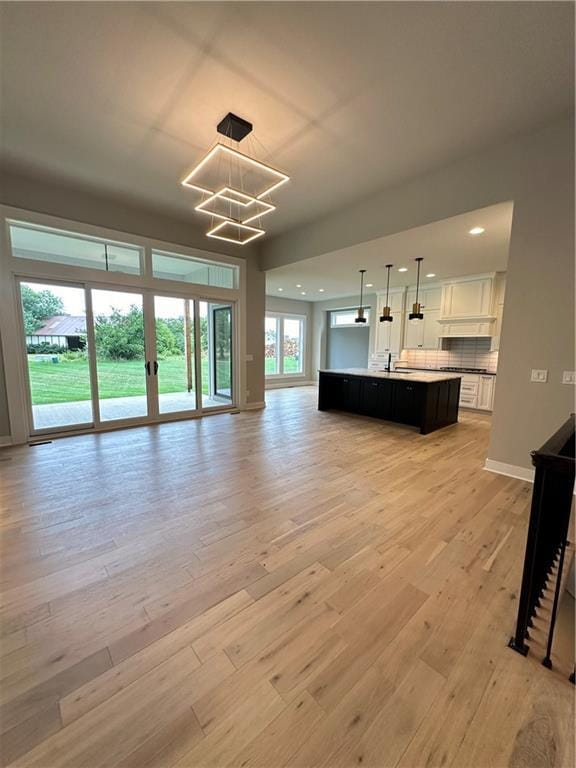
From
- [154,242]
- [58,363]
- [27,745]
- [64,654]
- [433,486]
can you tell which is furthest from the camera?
[154,242]

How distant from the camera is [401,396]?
5.22 meters

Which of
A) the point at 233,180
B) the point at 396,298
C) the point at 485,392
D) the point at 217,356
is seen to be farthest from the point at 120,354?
the point at 485,392

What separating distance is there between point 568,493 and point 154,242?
5800mm

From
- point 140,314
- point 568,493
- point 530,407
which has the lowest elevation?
point 568,493

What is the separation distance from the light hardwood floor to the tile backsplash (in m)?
4.50

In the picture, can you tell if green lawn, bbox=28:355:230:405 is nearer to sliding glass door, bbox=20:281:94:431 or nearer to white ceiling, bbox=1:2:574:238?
sliding glass door, bbox=20:281:94:431

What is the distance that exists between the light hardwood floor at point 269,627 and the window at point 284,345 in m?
7.25

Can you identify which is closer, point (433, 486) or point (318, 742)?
point (318, 742)

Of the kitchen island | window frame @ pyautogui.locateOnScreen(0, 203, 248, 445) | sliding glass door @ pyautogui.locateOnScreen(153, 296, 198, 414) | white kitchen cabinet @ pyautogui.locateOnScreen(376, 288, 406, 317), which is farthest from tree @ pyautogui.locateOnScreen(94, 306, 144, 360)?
white kitchen cabinet @ pyautogui.locateOnScreen(376, 288, 406, 317)

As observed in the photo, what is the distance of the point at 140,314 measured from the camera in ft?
16.6

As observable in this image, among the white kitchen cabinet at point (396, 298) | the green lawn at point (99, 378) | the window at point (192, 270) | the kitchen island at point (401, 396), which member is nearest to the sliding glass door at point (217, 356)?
the window at point (192, 270)

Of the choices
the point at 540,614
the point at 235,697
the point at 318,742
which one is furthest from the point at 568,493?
the point at 235,697

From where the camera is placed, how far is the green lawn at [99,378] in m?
4.39

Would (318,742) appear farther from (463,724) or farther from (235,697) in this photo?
(463,724)
